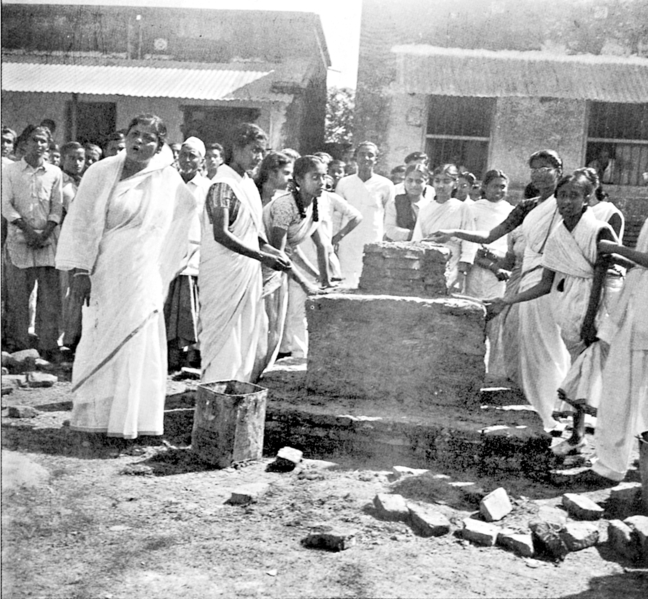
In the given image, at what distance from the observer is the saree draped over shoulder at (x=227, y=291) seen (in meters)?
5.30

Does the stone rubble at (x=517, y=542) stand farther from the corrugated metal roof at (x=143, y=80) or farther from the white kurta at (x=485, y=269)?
the corrugated metal roof at (x=143, y=80)

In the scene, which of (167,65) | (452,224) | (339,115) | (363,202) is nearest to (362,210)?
(363,202)

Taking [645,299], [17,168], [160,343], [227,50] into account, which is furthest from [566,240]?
[227,50]

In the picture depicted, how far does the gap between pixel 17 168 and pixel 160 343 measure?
129 inches

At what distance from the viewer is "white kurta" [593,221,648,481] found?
445 centimetres

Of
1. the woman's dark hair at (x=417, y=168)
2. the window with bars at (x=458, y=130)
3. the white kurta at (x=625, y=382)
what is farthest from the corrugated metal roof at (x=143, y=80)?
the white kurta at (x=625, y=382)

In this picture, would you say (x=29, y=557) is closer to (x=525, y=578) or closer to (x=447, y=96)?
(x=525, y=578)

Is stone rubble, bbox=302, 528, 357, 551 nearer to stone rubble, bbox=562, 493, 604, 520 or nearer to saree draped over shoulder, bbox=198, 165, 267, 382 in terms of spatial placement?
stone rubble, bbox=562, 493, 604, 520

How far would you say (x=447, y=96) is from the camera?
13.6 m

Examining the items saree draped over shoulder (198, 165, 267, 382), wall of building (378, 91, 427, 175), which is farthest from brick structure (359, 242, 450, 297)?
wall of building (378, 91, 427, 175)

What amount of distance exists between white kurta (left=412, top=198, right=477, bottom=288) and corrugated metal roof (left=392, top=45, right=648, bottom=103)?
18.5 ft

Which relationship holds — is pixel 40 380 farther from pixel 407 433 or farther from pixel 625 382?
pixel 625 382

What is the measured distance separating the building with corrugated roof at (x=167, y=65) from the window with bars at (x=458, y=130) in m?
2.40

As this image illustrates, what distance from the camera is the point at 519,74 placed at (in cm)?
1259
